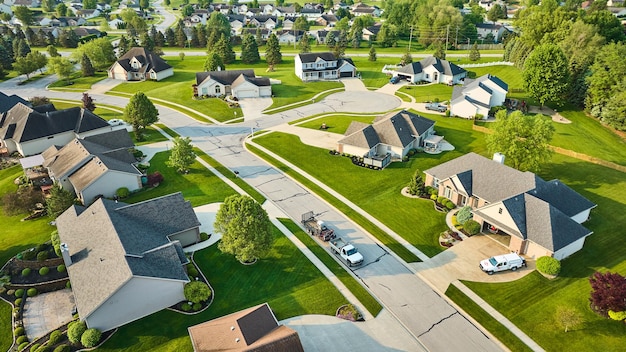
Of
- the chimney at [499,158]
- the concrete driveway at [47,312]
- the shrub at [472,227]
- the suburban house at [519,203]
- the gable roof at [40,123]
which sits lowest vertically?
the concrete driveway at [47,312]

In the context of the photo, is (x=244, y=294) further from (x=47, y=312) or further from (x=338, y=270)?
(x=47, y=312)

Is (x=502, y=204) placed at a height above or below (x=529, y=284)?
above

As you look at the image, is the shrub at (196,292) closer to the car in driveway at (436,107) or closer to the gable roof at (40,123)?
the gable roof at (40,123)

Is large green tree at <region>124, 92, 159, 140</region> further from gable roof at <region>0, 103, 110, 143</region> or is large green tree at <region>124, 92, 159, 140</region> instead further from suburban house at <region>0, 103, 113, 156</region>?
gable roof at <region>0, 103, 110, 143</region>

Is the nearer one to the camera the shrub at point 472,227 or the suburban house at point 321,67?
the shrub at point 472,227

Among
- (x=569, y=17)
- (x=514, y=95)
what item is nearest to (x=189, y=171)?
(x=514, y=95)

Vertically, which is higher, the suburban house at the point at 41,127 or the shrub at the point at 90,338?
the suburban house at the point at 41,127

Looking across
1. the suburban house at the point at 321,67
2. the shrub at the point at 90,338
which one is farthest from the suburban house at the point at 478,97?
the shrub at the point at 90,338

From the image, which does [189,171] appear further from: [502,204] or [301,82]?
[301,82]
